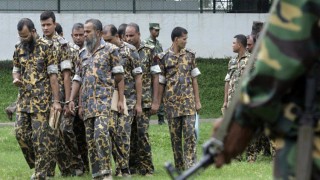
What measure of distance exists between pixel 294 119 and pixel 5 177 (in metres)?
8.96

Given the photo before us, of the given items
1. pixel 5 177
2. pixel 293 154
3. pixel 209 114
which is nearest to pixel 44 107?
pixel 5 177

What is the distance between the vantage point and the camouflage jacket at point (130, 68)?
44.2 feet

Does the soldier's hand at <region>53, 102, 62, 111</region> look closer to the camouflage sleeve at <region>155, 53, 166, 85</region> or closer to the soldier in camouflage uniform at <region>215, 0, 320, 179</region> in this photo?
the camouflage sleeve at <region>155, 53, 166, 85</region>

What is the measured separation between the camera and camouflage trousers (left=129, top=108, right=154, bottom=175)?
1400 cm

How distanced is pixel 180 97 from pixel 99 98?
7.56 ft

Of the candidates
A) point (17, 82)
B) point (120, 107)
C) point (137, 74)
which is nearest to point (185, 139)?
point (137, 74)

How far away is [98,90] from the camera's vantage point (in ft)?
40.1

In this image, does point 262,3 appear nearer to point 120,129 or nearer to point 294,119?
point 120,129

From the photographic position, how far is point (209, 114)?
84.3ft

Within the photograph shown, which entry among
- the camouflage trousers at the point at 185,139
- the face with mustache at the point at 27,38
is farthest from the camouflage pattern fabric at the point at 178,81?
the face with mustache at the point at 27,38

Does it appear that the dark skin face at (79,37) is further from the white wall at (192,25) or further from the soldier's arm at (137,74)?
the white wall at (192,25)

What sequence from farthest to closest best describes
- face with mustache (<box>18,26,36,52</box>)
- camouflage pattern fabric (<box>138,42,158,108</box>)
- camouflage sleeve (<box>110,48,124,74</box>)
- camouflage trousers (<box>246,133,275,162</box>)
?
1. camouflage trousers (<box>246,133,275,162</box>)
2. camouflage pattern fabric (<box>138,42,158,108</box>)
3. camouflage sleeve (<box>110,48,124,74</box>)
4. face with mustache (<box>18,26,36,52</box>)

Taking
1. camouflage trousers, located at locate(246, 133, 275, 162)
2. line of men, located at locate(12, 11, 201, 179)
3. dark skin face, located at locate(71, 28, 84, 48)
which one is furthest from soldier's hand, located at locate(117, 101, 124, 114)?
camouflage trousers, located at locate(246, 133, 275, 162)

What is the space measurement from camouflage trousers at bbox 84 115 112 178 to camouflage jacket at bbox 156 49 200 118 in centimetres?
201
